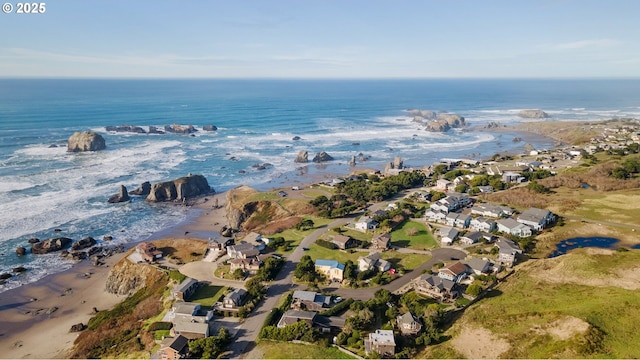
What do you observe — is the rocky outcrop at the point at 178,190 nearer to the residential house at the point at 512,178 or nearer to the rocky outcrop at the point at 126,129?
the residential house at the point at 512,178

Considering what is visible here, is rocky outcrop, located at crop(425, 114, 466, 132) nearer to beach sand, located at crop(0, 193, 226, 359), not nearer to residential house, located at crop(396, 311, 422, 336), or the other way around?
beach sand, located at crop(0, 193, 226, 359)

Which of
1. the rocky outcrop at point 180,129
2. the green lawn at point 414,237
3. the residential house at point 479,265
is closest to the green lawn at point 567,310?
the residential house at point 479,265

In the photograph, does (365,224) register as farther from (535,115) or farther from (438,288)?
(535,115)

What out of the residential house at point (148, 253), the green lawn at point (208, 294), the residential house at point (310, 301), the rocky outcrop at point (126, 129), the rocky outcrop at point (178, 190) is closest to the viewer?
the residential house at point (310, 301)

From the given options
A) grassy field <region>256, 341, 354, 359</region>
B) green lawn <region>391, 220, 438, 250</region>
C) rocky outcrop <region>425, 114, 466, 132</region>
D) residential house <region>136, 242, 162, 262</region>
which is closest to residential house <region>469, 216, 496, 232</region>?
green lawn <region>391, 220, 438, 250</region>

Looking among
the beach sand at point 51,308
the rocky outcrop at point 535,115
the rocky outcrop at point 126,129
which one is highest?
the rocky outcrop at point 535,115

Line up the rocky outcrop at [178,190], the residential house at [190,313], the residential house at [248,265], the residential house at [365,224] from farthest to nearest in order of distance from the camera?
the rocky outcrop at [178,190], the residential house at [365,224], the residential house at [248,265], the residential house at [190,313]
